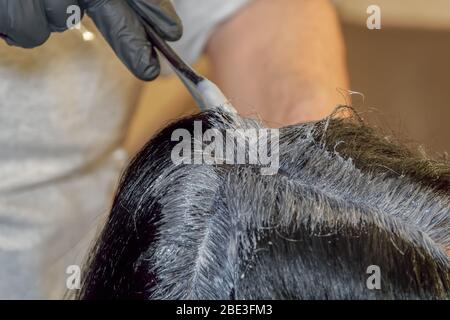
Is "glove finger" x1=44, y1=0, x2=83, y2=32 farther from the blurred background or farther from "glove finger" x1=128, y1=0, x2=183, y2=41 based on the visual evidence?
the blurred background

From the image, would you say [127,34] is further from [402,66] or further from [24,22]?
[402,66]

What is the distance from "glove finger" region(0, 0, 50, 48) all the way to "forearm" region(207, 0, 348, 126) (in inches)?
13.1

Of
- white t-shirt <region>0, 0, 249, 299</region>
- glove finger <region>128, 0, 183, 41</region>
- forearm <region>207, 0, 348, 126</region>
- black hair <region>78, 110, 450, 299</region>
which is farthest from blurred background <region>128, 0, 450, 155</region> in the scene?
black hair <region>78, 110, 450, 299</region>

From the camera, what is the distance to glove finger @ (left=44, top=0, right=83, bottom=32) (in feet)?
2.18

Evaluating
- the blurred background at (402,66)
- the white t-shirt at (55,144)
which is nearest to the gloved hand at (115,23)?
the white t-shirt at (55,144)

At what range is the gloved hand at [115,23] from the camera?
67 centimetres

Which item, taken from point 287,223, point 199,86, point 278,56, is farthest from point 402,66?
point 287,223

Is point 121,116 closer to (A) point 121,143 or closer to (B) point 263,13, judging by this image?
(A) point 121,143

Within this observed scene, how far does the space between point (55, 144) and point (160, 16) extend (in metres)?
0.29

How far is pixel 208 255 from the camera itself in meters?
0.52

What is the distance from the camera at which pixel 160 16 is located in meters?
0.70

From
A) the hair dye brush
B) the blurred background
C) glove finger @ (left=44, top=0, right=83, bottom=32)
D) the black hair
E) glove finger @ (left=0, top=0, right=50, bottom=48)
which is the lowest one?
the black hair
